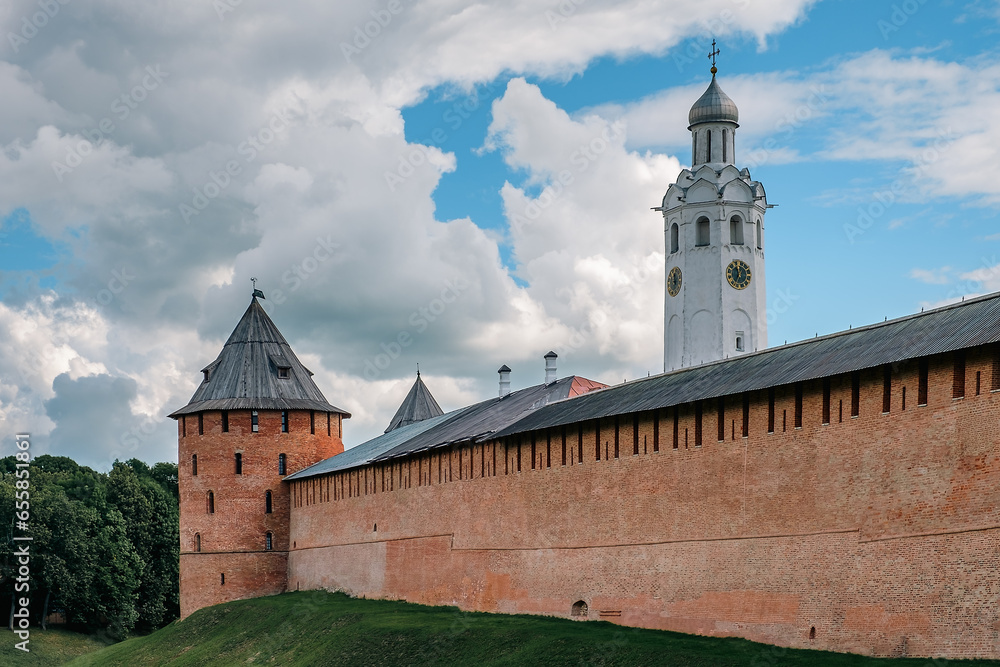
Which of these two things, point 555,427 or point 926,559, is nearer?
point 926,559

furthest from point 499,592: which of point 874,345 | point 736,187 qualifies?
point 736,187

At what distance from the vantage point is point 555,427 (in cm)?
2716

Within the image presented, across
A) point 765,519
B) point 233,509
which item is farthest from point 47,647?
point 765,519

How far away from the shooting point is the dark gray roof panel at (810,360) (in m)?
18.9

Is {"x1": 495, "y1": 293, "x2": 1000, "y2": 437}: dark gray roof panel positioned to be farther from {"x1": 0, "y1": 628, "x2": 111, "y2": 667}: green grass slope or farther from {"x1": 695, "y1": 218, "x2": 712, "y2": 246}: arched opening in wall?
{"x1": 0, "y1": 628, "x2": 111, "y2": 667}: green grass slope

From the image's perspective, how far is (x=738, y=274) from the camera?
148 ft

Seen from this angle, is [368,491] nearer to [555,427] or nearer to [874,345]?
[555,427]

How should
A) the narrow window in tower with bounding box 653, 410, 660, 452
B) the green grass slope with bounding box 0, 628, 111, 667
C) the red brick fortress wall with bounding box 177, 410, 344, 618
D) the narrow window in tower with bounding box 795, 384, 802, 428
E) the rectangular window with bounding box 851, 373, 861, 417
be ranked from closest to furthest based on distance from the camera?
the rectangular window with bounding box 851, 373, 861, 417 → the narrow window in tower with bounding box 795, 384, 802, 428 → the narrow window in tower with bounding box 653, 410, 660, 452 → the red brick fortress wall with bounding box 177, 410, 344, 618 → the green grass slope with bounding box 0, 628, 111, 667

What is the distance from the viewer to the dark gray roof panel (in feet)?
62.0

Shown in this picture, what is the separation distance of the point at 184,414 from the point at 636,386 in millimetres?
19369

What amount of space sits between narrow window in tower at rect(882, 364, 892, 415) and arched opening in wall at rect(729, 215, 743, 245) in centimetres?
2628

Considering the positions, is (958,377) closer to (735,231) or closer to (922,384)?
(922,384)

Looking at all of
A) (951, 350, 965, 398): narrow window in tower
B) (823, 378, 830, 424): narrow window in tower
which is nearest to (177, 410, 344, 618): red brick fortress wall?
(823, 378, 830, 424): narrow window in tower

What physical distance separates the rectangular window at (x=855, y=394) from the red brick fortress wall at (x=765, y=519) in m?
0.02
